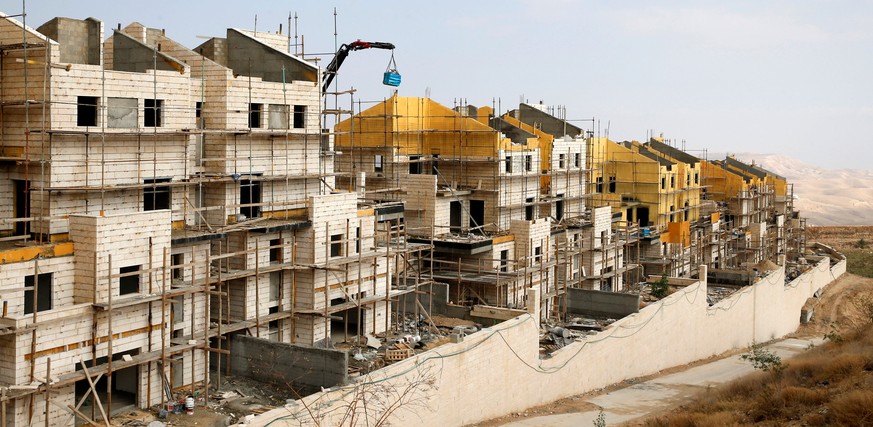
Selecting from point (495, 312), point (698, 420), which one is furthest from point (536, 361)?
point (698, 420)

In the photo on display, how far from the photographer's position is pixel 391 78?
4228 cm

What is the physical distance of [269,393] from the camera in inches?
1072

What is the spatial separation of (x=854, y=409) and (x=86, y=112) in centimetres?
2117

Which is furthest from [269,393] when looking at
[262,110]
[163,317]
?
[262,110]

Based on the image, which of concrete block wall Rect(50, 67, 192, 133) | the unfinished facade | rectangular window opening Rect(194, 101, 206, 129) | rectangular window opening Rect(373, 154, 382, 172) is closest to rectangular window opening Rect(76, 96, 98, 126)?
the unfinished facade

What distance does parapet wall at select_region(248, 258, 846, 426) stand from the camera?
26.8 metres

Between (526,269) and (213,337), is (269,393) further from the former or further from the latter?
(526,269)

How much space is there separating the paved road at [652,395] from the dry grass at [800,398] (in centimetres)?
404

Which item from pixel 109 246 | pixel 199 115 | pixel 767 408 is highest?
pixel 199 115

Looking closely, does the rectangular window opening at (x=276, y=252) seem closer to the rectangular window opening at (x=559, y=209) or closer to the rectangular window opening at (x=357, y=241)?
the rectangular window opening at (x=357, y=241)

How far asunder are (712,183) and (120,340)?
183 feet

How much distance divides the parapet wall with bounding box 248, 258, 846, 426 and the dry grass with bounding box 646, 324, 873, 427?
608 centimetres

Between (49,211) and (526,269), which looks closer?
(49,211)

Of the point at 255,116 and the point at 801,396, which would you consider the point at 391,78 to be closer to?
the point at 255,116
